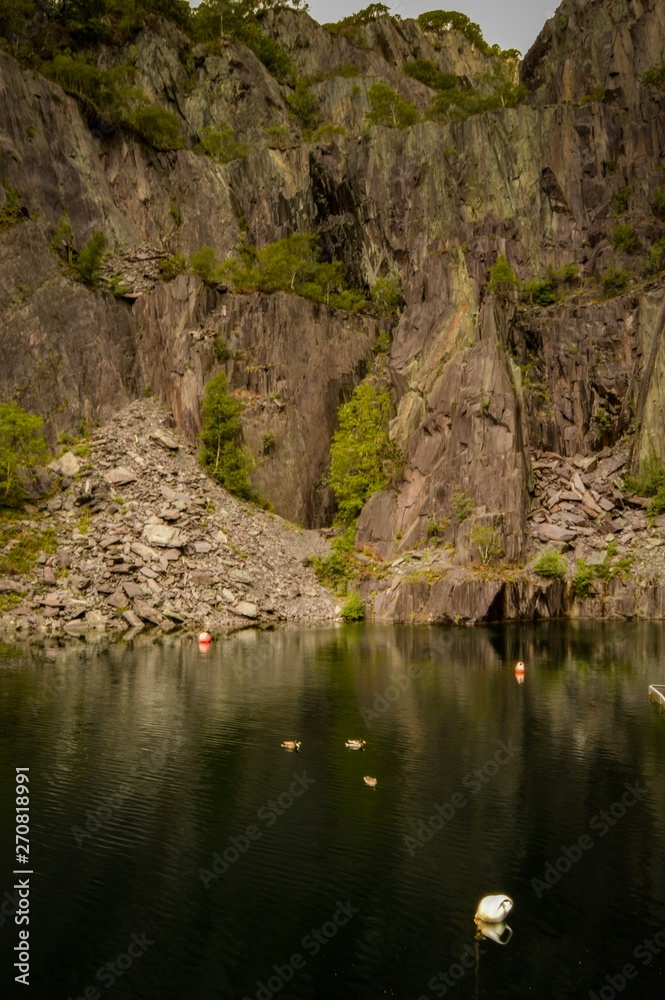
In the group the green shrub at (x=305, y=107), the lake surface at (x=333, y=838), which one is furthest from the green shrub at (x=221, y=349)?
the lake surface at (x=333, y=838)

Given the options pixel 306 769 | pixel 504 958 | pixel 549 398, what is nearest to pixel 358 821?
pixel 306 769

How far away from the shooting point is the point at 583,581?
72.2 meters

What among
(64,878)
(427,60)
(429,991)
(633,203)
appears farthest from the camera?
(427,60)

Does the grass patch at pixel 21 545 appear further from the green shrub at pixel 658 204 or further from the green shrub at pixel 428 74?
the green shrub at pixel 428 74

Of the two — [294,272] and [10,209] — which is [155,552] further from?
[294,272]

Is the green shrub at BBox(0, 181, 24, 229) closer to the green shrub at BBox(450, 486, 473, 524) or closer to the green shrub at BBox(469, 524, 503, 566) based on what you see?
the green shrub at BBox(450, 486, 473, 524)

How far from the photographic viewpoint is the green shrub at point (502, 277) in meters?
96.9

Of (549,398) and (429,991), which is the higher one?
(549,398)

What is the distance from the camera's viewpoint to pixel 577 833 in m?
20.6

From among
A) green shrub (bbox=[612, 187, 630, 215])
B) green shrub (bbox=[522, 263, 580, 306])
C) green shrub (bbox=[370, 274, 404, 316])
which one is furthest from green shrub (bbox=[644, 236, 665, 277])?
green shrub (bbox=[370, 274, 404, 316])

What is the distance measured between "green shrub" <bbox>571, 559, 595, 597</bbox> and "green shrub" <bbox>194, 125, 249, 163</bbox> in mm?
76874

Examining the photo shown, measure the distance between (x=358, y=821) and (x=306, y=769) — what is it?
4.67 metres

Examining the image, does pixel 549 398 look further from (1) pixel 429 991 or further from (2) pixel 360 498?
(1) pixel 429 991

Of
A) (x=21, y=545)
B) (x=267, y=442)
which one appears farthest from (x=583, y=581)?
(x=21, y=545)
